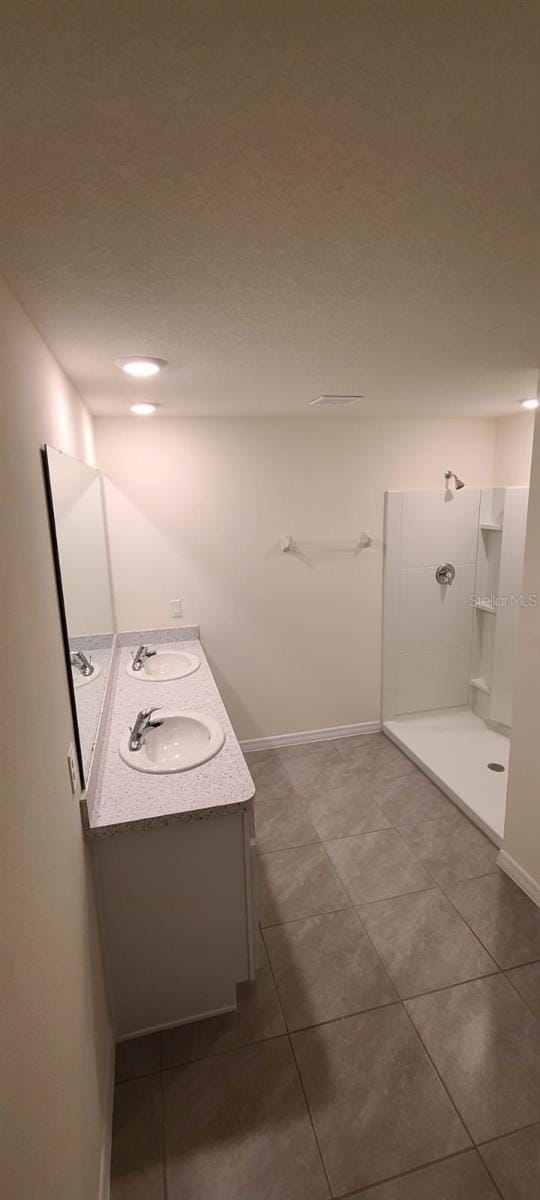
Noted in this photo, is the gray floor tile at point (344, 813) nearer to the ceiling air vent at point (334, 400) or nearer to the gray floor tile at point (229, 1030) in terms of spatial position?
the gray floor tile at point (229, 1030)

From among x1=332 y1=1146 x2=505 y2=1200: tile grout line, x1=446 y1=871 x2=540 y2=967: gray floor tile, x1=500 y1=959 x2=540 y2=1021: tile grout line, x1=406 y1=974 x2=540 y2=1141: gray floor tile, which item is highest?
x1=446 y1=871 x2=540 y2=967: gray floor tile

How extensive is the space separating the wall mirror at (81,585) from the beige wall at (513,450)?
2553 mm

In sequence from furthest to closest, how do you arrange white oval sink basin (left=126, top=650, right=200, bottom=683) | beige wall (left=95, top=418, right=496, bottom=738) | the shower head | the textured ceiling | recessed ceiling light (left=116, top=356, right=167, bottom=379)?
the shower head → beige wall (left=95, top=418, right=496, bottom=738) → white oval sink basin (left=126, top=650, right=200, bottom=683) → recessed ceiling light (left=116, top=356, right=167, bottom=379) → the textured ceiling

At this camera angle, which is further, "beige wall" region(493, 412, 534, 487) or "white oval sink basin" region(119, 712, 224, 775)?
"beige wall" region(493, 412, 534, 487)

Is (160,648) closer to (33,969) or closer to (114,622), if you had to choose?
(114,622)

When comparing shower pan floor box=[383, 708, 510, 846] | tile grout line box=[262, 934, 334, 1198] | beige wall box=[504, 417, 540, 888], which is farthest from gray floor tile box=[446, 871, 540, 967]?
tile grout line box=[262, 934, 334, 1198]

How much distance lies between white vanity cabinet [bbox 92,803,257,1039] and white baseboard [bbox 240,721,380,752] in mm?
1758

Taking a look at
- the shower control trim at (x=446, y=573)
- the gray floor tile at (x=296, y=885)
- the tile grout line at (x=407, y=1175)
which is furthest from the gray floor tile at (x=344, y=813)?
the shower control trim at (x=446, y=573)

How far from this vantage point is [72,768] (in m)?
1.42

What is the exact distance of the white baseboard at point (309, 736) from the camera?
3.57 meters

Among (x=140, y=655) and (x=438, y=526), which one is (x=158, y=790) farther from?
(x=438, y=526)

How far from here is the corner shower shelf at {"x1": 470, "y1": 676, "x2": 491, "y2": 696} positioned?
367 centimetres

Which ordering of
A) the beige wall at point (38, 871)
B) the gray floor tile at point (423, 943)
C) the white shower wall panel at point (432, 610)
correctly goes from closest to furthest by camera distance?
the beige wall at point (38, 871) < the gray floor tile at point (423, 943) < the white shower wall panel at point (432, 610)

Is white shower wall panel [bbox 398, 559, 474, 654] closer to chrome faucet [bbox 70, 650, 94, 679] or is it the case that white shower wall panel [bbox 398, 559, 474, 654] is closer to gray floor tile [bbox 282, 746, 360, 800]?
gray floor tile [bbox 282, 746, 360, 800]
